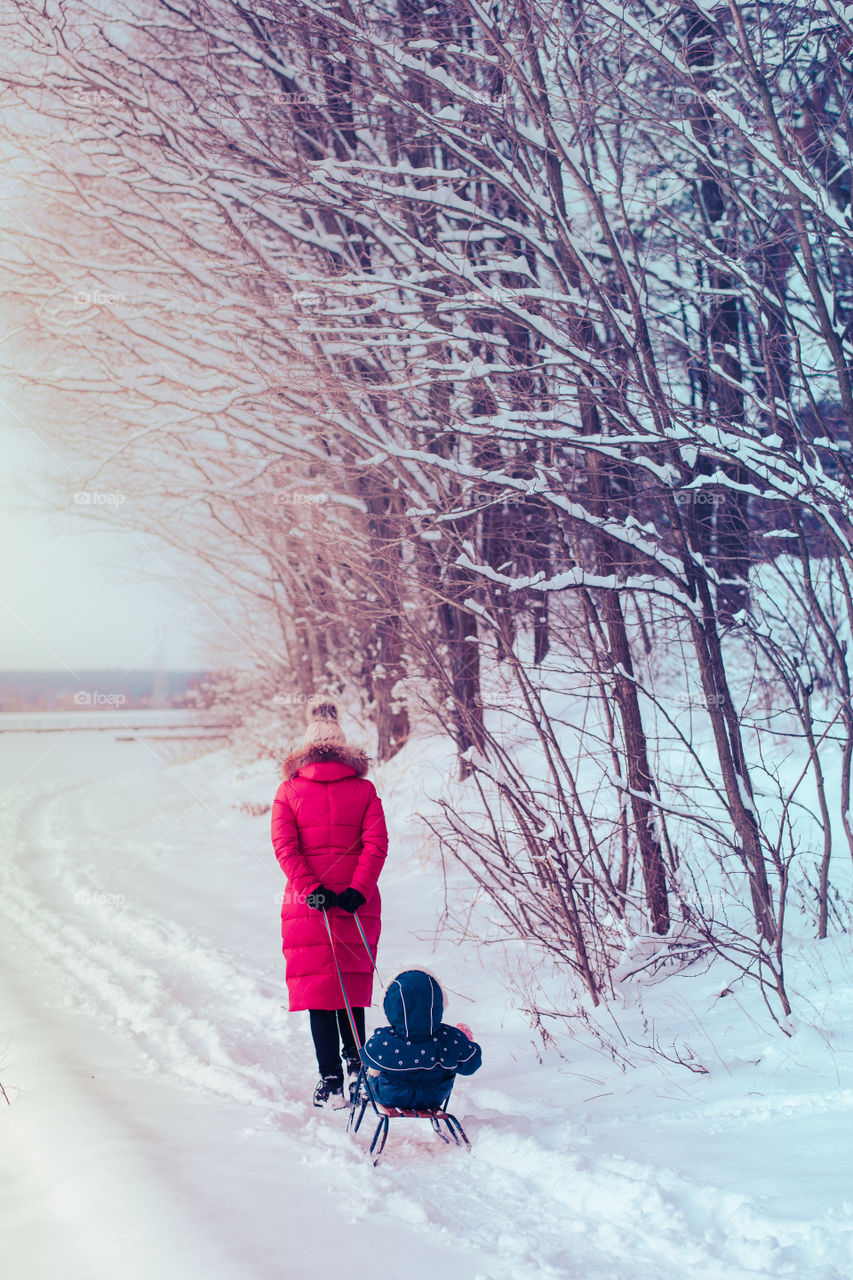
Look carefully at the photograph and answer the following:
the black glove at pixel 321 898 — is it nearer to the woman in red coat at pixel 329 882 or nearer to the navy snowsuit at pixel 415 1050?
the woman in red coat at pixel 329 882

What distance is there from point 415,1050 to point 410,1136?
1.13 feet

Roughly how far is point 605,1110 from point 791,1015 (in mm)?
1121

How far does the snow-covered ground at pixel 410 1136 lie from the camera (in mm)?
2318

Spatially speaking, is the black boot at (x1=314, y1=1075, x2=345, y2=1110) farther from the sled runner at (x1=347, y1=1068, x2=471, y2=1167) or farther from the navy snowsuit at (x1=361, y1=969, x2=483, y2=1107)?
Result: the navy snowsuit at (x1=361, y1=969, x2=483, y2=1107)

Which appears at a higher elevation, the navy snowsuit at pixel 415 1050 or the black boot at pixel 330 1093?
the navy snowsuit at pixel 415 1050

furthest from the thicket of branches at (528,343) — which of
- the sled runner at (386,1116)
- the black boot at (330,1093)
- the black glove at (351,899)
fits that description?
the sled runner at (386,1116)

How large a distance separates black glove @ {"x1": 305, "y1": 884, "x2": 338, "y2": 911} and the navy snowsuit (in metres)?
0.41

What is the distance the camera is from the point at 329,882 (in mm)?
3578

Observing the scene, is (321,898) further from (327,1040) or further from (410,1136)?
(410,1136)

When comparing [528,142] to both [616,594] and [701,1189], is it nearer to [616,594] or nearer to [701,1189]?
[616,594]

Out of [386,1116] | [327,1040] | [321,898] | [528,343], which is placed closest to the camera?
[386,1116]

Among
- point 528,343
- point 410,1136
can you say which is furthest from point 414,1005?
point 528,343

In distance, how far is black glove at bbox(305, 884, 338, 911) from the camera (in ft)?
11.0

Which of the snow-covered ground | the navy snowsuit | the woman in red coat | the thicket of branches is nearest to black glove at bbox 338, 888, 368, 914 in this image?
the woman in red coat
